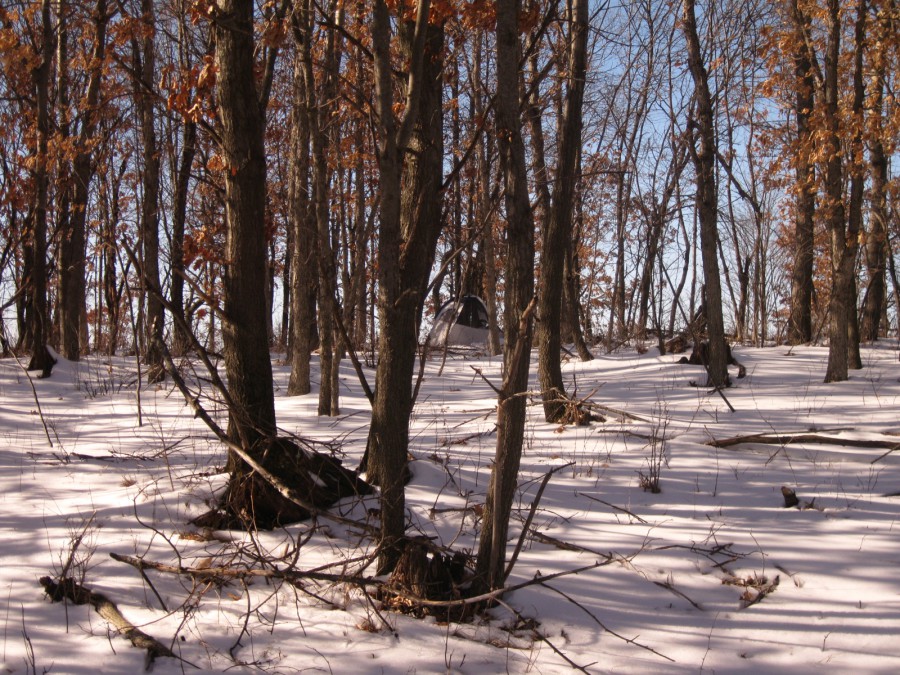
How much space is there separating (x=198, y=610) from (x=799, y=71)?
15715mm

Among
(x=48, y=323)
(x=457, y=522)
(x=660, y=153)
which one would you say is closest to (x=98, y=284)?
(x=48, y=323)

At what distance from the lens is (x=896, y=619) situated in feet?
11.7

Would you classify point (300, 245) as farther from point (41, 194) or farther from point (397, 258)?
point (397, 258)

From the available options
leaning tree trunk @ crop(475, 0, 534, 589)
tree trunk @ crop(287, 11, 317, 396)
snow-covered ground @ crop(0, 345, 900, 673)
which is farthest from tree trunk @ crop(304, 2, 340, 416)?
leaning tree trunk @ crop(475, 0, 534, 589)

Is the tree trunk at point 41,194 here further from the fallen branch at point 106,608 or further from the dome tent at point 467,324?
the dome tent at point 467,324

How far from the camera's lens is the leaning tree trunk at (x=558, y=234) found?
7789 mm

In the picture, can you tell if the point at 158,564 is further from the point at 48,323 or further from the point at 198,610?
the point at 48,323

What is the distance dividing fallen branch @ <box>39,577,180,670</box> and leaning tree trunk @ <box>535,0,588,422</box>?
510cm

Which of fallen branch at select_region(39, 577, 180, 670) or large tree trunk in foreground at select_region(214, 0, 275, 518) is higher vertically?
large tree trunk in foreground at select_region(214, 0, 275, 518)

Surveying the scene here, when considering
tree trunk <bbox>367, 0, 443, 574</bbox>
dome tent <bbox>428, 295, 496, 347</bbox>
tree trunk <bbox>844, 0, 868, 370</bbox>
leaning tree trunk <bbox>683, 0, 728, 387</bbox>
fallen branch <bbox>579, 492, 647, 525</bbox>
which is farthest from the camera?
dome tent <bbox>428, 295, 496, 347</bbox>

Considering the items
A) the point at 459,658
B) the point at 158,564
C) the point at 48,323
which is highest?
the point at 48,323

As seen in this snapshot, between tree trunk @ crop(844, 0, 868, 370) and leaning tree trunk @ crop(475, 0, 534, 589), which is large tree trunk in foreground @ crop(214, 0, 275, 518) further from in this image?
tree trunk @ crop(844, 0, 868, 370)

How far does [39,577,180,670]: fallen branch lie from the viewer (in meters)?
3.23

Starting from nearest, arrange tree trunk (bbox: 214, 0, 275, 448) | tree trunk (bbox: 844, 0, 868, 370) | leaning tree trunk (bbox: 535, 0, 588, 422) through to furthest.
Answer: tree trunk (bbox: 214, 0, 275, 448), leaning tree trunk (bbox: 535, 0, 588, 422), tree trunk (bbox: 844, 0, 868, 370)
